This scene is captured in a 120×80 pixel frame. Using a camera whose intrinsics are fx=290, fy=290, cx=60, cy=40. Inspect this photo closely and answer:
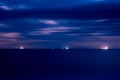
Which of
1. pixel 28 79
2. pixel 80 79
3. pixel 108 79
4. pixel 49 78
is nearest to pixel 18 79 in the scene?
pixel 28 79

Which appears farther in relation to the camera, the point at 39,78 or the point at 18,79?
the point at 39,78

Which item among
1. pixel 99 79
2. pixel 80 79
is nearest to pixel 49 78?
pixel 80 79

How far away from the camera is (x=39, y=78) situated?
26859 mm

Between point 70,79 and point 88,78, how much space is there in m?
1.70

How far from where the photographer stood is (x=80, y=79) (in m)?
26.3

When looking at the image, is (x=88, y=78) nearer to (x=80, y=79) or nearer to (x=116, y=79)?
(x=80, y=79)

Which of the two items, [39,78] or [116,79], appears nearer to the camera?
[116,79]

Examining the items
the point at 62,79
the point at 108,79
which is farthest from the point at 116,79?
the point at 62,79

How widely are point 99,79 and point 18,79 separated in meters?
7.12

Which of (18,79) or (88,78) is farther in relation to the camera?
(88,78)

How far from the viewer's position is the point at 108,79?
Answer: 25422 mm

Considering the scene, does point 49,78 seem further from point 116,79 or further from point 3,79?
point 116,79

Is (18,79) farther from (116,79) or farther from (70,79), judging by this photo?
(116,79)

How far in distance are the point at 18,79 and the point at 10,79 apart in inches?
41.3
